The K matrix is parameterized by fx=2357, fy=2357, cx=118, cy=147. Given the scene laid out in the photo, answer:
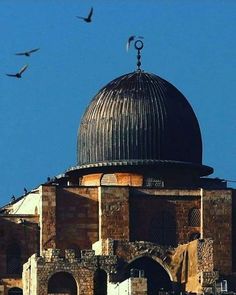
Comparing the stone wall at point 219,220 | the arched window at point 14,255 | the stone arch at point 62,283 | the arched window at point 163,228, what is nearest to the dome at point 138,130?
the stone wall at point 219,220

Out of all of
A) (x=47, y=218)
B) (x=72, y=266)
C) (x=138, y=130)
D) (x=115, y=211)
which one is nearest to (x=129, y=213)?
(x=115, y=211)

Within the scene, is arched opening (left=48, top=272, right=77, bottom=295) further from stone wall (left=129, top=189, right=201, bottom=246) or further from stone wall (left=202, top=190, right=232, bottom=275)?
stone wall (left=202, top=190, right=232, bottom=275)

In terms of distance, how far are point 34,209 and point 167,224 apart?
6.72m

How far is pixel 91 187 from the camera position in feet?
382

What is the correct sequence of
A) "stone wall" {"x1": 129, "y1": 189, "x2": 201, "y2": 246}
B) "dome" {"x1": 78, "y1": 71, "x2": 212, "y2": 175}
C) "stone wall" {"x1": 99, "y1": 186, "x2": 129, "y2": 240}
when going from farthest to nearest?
"dome" {"x1": 78, "y1": 71, "x2": 212, "y2": 175} → "stone wall" {"x1": 129, "y1": 189, "x2": 201, "y2": 246} → "stone wall" {"x1": 99, "y1": 186, "x2": 129, "y2": 240}

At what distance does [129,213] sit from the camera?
116312mm

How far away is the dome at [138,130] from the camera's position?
119 meters

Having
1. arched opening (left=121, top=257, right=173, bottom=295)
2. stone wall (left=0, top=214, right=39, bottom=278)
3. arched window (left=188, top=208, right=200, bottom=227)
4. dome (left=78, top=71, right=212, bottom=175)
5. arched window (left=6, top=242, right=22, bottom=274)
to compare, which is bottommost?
arched opening (left=121, top=257, right=173, bottom=295)

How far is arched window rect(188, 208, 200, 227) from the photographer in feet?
385

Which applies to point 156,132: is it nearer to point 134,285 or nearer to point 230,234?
point 230,234

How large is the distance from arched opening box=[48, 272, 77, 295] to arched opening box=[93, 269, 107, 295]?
1.02 m

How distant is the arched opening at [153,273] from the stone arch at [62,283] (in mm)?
3209

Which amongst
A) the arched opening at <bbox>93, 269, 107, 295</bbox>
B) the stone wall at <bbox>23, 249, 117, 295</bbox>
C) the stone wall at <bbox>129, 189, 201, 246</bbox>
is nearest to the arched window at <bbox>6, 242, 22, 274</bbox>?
the stone wall at <bbox>23, 249, 117, 295</bbox>

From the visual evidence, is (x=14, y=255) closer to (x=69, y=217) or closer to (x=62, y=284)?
(x=69, y=217)
